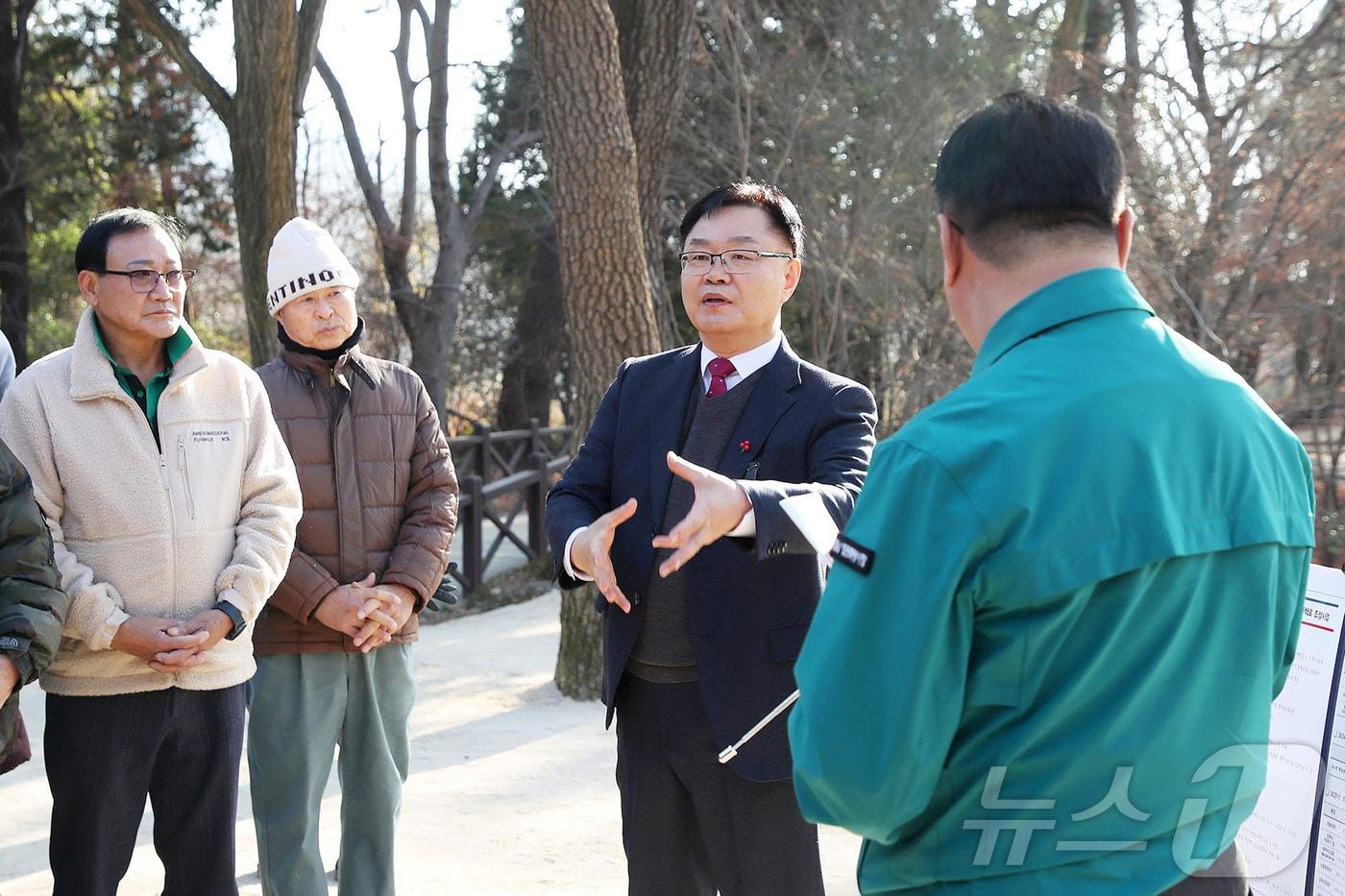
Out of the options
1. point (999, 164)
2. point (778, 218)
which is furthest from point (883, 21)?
point (999, 164)

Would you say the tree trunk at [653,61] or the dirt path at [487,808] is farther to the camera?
the tree trunk at [653,61]

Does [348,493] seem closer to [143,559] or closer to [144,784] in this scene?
[143,559]

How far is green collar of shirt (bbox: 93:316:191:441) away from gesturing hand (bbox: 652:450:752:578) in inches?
63.3

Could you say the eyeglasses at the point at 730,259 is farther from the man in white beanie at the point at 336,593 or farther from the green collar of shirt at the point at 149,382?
the green collar of shirt at the point at 149,382

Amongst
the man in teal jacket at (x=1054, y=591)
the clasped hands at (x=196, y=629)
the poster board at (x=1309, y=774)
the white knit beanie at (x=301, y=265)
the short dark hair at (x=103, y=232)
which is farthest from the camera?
the white knit beanie at (x=301, y=265)

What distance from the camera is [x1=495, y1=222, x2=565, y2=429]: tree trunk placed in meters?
15.9

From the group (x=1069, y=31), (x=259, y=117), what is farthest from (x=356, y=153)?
(x=1069, y=31)

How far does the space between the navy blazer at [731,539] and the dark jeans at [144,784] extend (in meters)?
1.08

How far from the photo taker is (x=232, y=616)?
120 inches

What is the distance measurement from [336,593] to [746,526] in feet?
5.21

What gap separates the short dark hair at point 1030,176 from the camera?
55.1 inches

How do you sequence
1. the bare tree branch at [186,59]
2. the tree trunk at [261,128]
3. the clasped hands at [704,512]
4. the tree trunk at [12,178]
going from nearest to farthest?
the clasped hands at [704,512] → the tree trunk at [261,128] → the bare tree branch at [186,59] → the tree trunk at [12,178]

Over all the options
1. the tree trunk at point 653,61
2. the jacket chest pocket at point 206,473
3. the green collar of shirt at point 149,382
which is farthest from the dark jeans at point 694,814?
the tree trunk at point 653,61

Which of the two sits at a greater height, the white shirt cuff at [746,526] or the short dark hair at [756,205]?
the short dark hair at [756,205]
